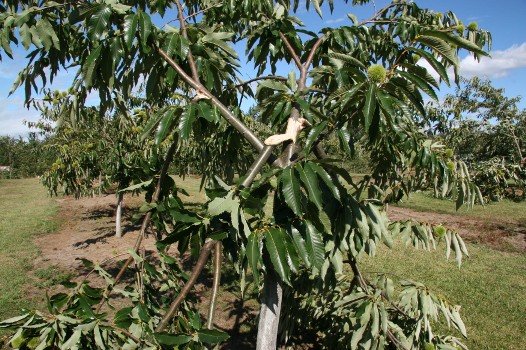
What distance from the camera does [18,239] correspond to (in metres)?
8.52

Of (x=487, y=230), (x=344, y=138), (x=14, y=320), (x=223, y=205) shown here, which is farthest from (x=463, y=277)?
(x=14, y=320)

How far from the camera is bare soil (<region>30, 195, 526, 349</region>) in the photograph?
468cm

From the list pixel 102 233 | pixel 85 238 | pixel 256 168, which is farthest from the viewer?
pixel 102 233

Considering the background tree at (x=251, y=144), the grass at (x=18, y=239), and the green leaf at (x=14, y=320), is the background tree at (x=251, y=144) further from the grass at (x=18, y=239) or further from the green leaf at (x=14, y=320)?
the grass at (x=18, y=239)

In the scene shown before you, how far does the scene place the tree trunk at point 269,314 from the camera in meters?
1.38

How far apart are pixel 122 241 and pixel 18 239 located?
2.61 meters

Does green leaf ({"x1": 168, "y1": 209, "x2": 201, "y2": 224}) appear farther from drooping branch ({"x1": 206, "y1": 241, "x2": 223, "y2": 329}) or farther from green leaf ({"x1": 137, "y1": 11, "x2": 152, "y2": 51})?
green leaf ({"x1": 137, "y1": 11, "x2": 152, "y2": 51})

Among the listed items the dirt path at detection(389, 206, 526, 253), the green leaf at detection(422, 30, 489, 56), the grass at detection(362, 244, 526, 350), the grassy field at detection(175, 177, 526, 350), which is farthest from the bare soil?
the green leaf at detection(422, 30, 489, 56)

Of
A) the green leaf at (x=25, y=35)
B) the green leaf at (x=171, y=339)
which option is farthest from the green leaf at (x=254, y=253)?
the green leaf at (x=25, y=35)

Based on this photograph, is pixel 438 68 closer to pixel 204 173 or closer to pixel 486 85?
pixel 204 173

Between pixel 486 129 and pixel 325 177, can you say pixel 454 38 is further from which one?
pixel 486 129

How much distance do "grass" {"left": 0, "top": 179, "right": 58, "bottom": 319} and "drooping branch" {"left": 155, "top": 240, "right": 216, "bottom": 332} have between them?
407 cm

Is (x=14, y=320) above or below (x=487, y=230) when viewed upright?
above

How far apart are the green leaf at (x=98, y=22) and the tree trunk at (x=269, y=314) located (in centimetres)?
108
